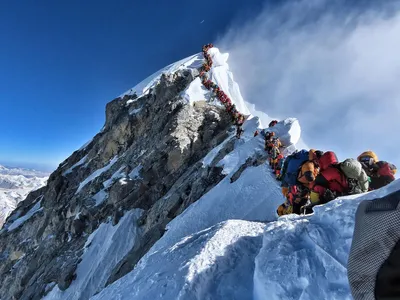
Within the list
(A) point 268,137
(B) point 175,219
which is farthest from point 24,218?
(A) point 268,137

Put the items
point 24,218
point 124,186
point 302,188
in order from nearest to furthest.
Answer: point 302,188 < point 124,186 < point 24,218

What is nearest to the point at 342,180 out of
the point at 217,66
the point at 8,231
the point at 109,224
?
the point at 109,224

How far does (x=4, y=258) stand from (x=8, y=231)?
649 centimetres

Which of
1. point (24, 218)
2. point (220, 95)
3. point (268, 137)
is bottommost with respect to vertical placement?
point (24, 218)

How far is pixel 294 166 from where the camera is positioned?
9359 millimetres

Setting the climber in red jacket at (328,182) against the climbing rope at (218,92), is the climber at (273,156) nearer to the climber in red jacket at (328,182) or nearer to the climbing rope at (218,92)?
the climber in red jacket at (328,182)

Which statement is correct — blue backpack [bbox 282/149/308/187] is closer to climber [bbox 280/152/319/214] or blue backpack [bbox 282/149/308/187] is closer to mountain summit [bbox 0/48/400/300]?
climber [bbox 280/152/319/214]

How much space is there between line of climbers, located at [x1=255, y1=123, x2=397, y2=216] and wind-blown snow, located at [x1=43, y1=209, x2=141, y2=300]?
1751 cm

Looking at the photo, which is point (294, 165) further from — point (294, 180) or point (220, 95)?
point (220, 95)

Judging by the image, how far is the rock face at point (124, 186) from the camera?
22.9 meters

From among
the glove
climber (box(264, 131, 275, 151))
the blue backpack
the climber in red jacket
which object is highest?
climber (box(264, 131, 275, 151))

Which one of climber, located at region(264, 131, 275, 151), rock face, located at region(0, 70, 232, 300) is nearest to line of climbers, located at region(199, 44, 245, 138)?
rock face, located at region(0, 70, 232, 300)

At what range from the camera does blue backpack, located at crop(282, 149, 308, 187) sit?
30.1 ft

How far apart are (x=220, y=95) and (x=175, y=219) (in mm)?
20873
